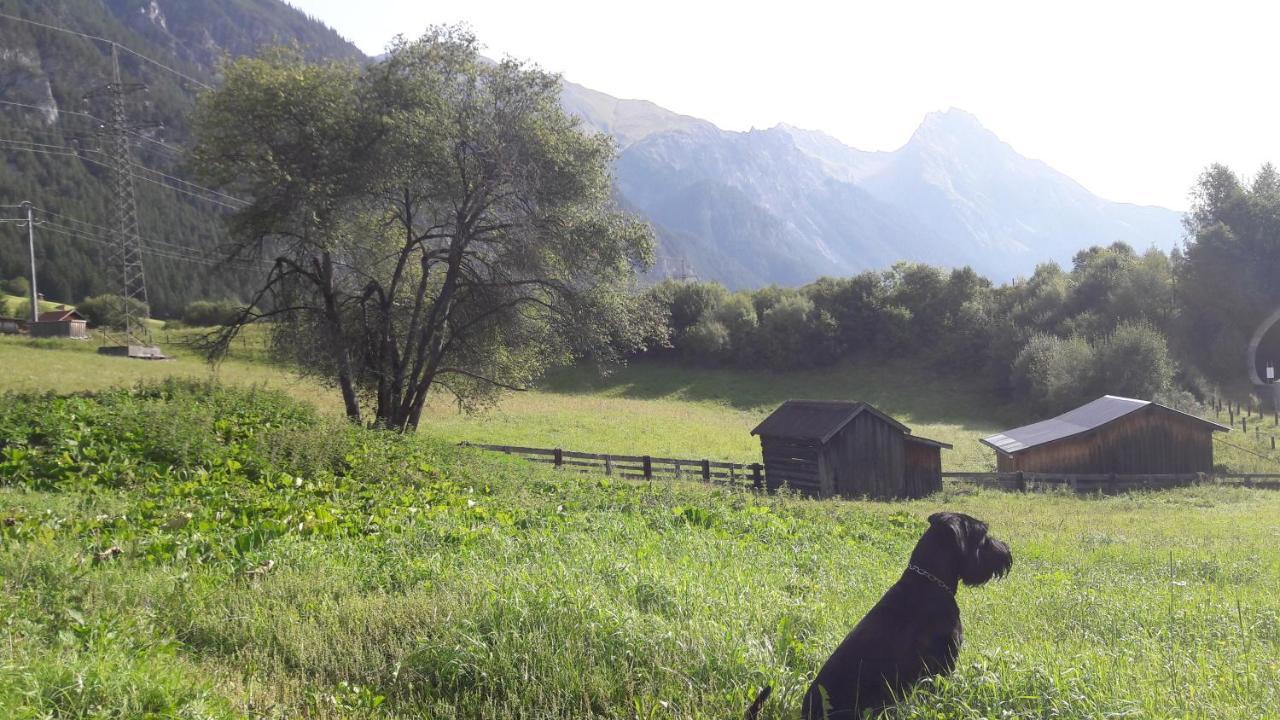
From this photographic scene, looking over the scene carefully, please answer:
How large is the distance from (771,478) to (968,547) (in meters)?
21.4

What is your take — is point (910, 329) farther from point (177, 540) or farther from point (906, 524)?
point (177, 540)

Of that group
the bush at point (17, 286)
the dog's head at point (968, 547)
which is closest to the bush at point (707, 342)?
the dog's head at point (968, 547)

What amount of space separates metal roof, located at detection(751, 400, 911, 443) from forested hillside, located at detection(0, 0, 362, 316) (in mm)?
50234

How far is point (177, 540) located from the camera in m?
6.58

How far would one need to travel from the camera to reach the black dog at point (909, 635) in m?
3.87

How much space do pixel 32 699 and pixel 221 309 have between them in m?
77.8

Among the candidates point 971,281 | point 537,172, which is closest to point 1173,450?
point 537,172

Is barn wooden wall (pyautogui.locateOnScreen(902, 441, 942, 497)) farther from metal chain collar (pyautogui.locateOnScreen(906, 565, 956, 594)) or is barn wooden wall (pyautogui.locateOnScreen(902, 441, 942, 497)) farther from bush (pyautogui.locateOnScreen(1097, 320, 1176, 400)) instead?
bush (pyautogui.locateOnScreen(1097, 320, 1176, 400))

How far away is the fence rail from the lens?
23.9 m

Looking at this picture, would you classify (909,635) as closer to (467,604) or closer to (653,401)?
(467,604)

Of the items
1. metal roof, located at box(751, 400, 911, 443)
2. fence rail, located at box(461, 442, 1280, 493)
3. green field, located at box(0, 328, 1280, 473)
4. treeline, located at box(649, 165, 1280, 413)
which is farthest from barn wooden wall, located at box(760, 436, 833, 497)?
treeline, located at box(649, 165, 1280, 413)

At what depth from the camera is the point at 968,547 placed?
15.3ft

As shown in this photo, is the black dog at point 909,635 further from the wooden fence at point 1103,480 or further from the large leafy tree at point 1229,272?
the large leafy tree at point 1229,272

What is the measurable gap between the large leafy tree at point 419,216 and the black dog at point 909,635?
1600cm
